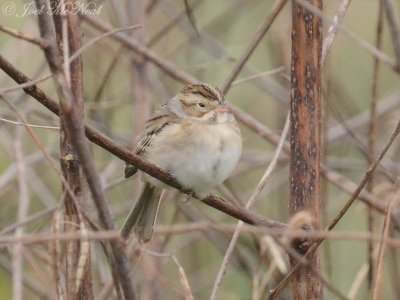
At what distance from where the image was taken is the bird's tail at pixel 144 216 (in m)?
3.10

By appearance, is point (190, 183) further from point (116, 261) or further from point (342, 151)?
point (342, 151)

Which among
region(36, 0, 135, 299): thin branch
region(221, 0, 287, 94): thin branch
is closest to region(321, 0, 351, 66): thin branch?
region(221, 0, 287, 94): thin branch

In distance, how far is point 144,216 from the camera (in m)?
3.25

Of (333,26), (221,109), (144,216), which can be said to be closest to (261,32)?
(333,26)

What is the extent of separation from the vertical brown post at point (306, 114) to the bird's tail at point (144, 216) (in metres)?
0.76

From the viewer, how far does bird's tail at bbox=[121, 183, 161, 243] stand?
310 centimetres

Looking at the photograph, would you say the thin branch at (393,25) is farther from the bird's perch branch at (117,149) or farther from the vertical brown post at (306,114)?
the bird's perch branch at (117,149)

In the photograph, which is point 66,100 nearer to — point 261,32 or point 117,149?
point 117,149

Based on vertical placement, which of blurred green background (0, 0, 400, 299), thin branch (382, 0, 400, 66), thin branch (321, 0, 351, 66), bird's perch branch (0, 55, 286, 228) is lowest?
bird's perch branch (0, 55, 286, 228)

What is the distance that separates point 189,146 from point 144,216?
317 mm

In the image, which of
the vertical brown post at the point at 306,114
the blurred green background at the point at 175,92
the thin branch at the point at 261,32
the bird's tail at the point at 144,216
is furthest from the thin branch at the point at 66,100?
the blurred green background at the point at 175,92

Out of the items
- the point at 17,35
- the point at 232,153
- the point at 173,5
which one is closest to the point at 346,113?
the point at 173,5

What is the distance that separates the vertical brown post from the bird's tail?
29.8 inches

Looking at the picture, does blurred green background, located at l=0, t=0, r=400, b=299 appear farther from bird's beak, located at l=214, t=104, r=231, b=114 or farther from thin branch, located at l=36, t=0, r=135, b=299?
thin branch, located at l=36, t=0, r=135, b=299
